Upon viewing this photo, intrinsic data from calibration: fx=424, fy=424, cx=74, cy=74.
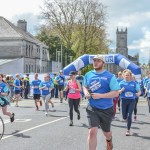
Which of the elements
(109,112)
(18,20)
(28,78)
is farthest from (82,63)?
(18,20)

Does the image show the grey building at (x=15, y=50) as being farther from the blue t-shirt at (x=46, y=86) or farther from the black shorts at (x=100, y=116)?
the black shorts at (x=100, y=116)

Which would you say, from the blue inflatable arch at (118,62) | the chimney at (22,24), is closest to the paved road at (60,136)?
the blue inflatable arch at (118,62)

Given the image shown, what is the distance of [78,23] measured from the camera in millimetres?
70875

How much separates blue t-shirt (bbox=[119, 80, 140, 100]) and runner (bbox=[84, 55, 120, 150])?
14.5 ft

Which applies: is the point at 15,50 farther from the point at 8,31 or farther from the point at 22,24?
the point at 22,24

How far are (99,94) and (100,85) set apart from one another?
0.62 ft

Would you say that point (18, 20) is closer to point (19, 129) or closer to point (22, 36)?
point (22, 36)

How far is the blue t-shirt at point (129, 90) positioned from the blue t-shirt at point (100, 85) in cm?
448

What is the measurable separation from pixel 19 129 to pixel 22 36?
5364 centimetres

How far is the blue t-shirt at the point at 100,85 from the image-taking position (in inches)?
296

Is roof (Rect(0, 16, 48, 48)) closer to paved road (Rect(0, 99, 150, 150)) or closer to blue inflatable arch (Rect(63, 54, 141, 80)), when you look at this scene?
blue inflatable arch (Rect(63, 54, 141, 80))

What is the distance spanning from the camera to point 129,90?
12156 mm

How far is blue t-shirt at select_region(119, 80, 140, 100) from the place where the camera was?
1207 cm

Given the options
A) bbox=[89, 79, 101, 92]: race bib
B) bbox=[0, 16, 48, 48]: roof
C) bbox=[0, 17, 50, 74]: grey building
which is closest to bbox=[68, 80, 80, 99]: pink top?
bbox=[89, 79, 101, 92]: race bib
